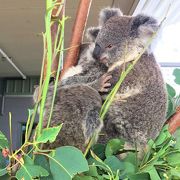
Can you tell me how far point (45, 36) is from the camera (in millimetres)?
676

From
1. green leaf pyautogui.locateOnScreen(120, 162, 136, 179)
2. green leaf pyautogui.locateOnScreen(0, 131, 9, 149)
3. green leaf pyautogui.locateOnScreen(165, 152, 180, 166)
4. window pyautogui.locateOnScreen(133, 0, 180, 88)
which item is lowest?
window pyautogui.locateOnScreen(133, 0, 180, 88)

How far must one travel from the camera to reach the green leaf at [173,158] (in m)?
0.85

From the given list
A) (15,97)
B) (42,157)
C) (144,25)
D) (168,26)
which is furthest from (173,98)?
(15,97)

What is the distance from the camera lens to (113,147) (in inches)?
33.2

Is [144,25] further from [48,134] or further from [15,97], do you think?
[15,97]

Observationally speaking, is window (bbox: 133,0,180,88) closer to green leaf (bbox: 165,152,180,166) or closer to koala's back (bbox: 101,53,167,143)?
koala's back (bbox: 101,53,167,143)

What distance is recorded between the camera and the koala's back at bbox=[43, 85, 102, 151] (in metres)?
0.88

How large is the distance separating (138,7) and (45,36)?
3.40 metres

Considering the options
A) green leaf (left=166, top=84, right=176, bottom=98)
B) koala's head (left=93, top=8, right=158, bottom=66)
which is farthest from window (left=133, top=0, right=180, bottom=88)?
green leaf (left=166, top=84, right=176, bottom=98)

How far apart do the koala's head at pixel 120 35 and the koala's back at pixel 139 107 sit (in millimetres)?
86

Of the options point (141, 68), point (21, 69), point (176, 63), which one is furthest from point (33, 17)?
point (141, 68)

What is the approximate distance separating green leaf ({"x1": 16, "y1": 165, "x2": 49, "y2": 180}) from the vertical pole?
37 cm

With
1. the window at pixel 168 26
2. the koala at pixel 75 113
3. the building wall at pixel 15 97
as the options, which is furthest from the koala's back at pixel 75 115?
the building wall at pixel 15 97

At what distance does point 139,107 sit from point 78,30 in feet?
0.97
